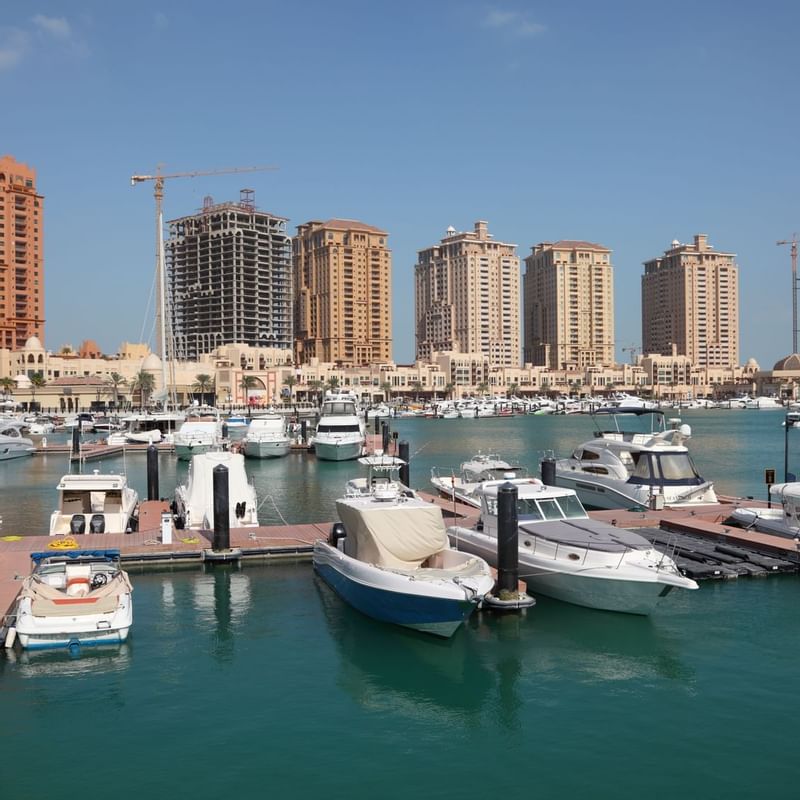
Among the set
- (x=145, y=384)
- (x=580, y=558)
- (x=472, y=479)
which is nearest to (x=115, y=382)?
(x=145, y=384)

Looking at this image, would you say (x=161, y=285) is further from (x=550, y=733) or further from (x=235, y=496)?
(x=550, y=733)

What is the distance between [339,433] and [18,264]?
15007 cm

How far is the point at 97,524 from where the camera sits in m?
31.6

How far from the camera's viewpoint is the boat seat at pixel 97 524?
31.6 meters

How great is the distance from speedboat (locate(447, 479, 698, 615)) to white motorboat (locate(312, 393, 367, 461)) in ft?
148

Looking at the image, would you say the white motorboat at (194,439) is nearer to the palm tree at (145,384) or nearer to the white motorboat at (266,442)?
the white motorboat at (266,442)

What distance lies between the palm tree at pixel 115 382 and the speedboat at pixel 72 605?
495ft

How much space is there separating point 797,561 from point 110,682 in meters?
20.1

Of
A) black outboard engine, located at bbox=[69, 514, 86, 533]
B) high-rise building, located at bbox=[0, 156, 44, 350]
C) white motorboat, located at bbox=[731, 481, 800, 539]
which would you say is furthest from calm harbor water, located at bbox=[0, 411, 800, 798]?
high-rise building, located at bbox=[0, 156, 44, 350]

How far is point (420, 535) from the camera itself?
23.2m

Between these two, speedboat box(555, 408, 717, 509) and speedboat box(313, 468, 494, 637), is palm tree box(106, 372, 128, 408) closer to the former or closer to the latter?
speedboat box(555, 408, 717, 509)

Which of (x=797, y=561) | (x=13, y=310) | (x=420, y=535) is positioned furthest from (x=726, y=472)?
(x=13, y=310)

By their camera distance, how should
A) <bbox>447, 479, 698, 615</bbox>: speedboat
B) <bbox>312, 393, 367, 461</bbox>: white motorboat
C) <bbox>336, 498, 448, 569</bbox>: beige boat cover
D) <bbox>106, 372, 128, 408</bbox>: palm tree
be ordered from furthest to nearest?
<bbox>106, 372, 128, 408</bbox>: palm tree < <bbox>312, 393, 367, 461</bbox>: white motorboat < <bbox>336, 498, 448, 569</bbox>: beige boat cover < <bbox>447, 479, 698, 615</bbox>: speedboat

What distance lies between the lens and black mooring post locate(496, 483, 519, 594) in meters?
23.0
